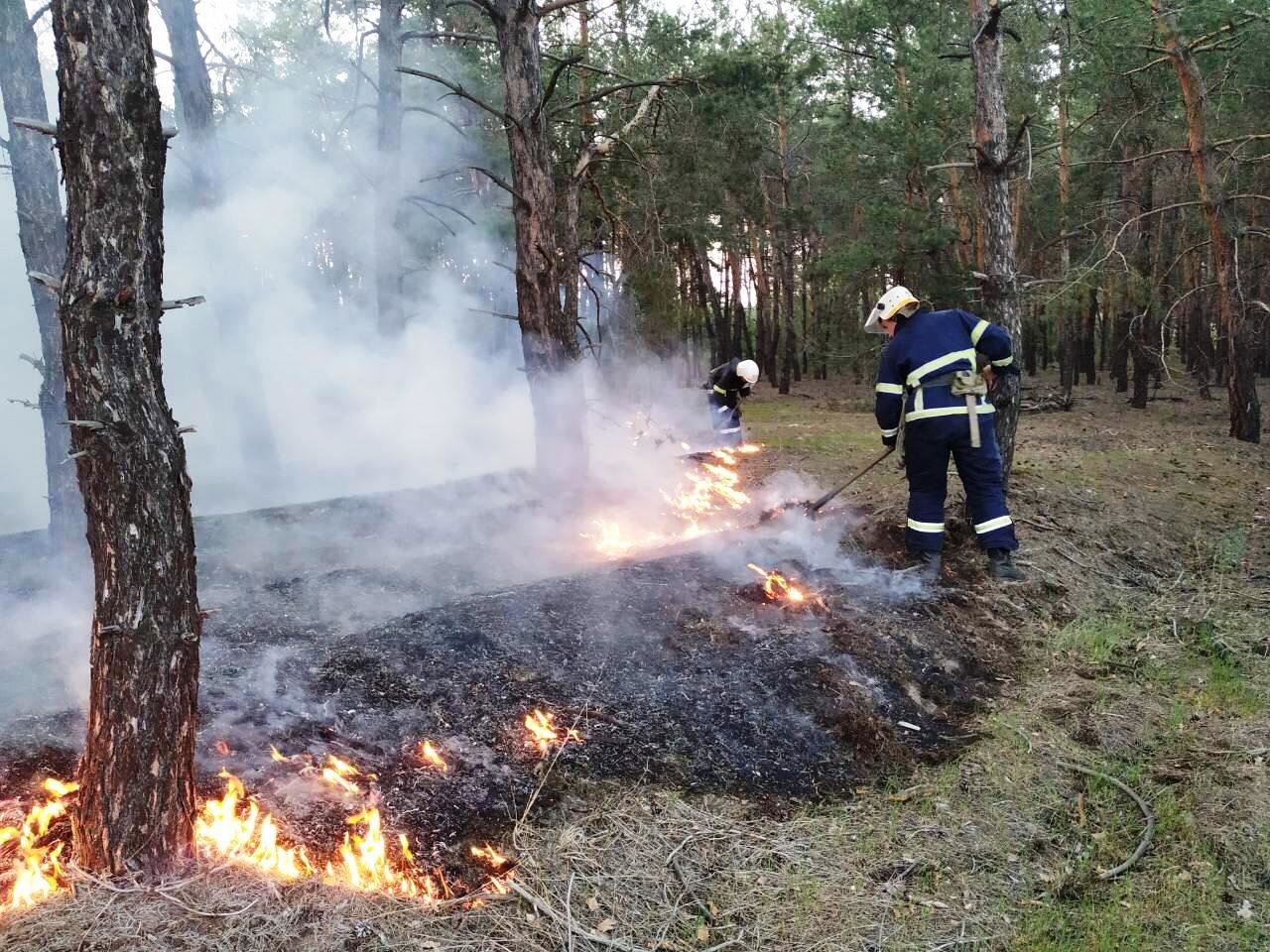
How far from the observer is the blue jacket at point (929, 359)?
6.01m

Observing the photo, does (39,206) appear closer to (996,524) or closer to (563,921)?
(563,921)

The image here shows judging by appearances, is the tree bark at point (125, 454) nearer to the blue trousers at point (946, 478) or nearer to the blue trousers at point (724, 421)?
the blue trousers at point (946, 478)

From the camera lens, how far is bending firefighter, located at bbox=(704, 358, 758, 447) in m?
10.3

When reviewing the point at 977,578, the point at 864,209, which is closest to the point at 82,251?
the point at 977,578

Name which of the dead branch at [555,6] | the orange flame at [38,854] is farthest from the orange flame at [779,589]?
the dead branch at [555,6]

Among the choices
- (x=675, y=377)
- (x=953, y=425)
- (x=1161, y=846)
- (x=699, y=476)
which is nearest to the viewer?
(x=1161, y=846)

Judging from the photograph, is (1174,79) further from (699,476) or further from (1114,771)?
(1114,771)

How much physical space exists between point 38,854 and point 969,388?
19.5ft

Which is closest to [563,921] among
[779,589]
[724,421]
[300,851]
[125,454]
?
[300,851]

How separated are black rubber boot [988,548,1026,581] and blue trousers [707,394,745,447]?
16.5 feet

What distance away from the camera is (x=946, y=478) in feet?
19.9

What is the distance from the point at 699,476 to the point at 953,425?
14.3 ft

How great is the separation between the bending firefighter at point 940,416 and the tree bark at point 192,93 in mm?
9812

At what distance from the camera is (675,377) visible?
22.2 meters
